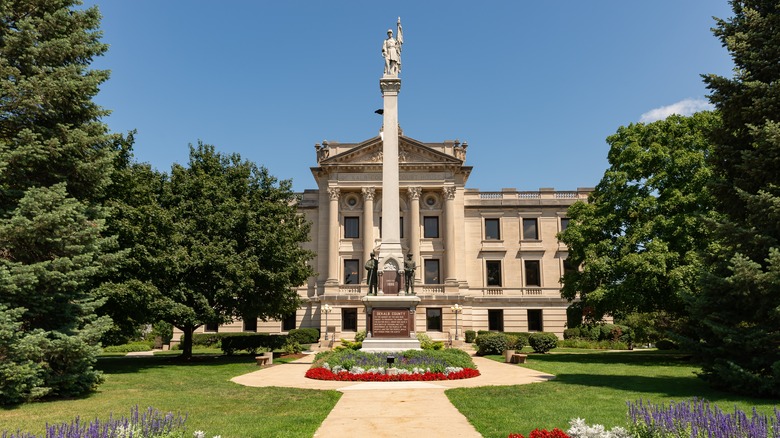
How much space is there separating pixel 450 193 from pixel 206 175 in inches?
1037

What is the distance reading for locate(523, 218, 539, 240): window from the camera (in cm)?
5166

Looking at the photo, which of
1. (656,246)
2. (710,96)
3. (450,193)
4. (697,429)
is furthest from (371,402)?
(450,193)

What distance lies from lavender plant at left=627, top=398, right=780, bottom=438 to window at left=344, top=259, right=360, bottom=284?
42173 mm

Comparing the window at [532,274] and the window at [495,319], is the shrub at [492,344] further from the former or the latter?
the window at [532,274]

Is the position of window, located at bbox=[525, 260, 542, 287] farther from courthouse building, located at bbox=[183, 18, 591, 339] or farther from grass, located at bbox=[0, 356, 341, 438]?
grass, located at bbox=[0, 356, 341, 438]

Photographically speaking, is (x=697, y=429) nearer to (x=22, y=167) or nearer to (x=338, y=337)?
(x=22, y=167)

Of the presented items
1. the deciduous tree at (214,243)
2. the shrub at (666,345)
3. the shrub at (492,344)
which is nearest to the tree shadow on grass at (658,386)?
the shrub at (492,344)

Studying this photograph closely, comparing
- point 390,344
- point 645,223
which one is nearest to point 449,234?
point 645,223

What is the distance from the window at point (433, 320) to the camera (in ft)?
155

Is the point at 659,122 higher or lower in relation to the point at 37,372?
higher

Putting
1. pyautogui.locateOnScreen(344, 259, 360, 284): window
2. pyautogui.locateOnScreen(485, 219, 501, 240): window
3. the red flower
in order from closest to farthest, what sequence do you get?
the red flower
pyautogui.locateOnScreen(344, 259, 360, 284): window
pyautogui.locateOnScreen(485, 219, 501, 240): window

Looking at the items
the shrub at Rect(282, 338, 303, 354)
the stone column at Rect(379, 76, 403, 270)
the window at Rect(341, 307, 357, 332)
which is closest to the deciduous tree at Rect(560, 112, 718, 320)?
the stone column at Rect(379, 76, 403, 270)

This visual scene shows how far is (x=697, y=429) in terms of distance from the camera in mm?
6801

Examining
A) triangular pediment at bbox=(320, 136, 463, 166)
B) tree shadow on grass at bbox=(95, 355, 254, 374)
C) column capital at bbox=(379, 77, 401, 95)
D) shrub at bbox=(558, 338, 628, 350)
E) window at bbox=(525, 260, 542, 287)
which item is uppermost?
triangular pediment at bbox=(320, 136, 463, 166)
